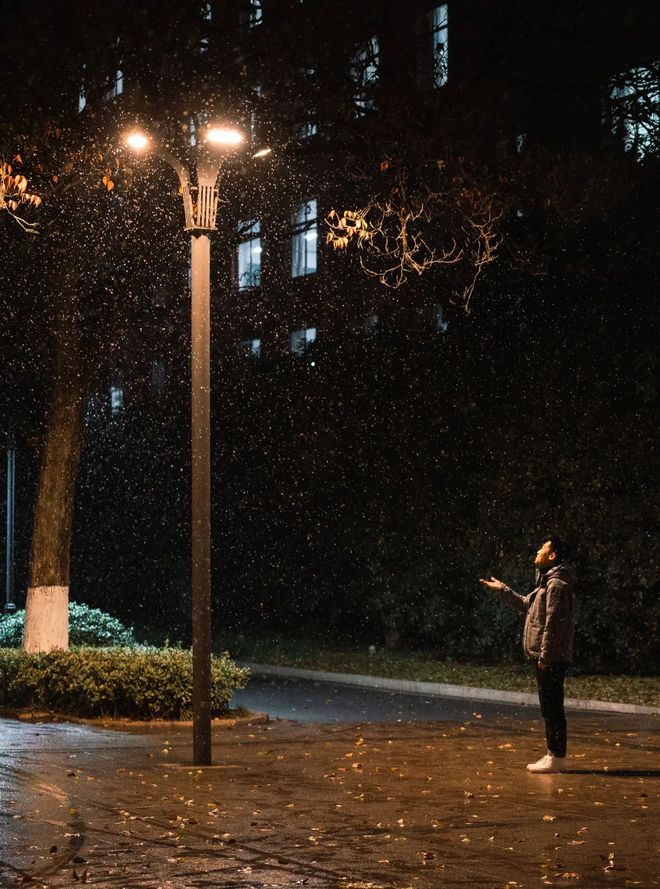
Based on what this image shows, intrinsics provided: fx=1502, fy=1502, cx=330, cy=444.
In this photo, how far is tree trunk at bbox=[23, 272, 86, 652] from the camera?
18594mm

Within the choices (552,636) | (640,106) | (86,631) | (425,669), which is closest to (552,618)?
(552,636)

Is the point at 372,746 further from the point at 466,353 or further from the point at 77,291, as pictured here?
the point at 466,353

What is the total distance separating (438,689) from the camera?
21.4 metres

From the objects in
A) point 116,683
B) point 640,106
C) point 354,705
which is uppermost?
point 640,106

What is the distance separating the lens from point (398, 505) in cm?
2792

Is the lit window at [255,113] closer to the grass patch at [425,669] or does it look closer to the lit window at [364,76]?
the lit window at [364,76]

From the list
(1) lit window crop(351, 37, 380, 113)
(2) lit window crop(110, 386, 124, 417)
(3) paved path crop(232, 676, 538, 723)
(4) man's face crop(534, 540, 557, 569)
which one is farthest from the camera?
(2) lit window crop(110, 386, 124, 417)

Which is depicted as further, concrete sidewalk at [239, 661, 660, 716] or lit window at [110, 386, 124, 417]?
lit window at [110, 386, 124, 417]

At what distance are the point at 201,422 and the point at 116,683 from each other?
14.2 feet

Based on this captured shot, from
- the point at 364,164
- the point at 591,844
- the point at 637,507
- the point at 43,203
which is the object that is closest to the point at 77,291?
the point at 43,203

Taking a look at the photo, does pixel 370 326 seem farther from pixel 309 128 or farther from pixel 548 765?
pixel 548 765

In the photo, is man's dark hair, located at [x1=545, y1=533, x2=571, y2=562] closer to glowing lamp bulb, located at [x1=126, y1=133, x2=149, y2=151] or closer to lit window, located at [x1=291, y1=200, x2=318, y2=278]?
glowing lamp bulb, located at [x1=126, y1=133, x2=149, y2=151]

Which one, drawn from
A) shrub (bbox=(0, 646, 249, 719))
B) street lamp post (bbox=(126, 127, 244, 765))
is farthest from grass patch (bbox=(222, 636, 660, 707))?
street lamp post (bbox=(126, 127, 244, 765))

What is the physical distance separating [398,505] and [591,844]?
1906 cm
